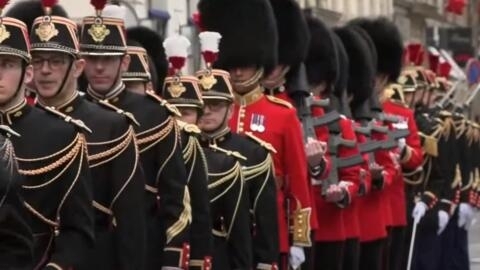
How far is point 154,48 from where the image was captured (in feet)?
43.2

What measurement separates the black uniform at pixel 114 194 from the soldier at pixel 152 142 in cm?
70

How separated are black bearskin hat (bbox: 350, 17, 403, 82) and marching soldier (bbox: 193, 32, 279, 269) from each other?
24.1ft

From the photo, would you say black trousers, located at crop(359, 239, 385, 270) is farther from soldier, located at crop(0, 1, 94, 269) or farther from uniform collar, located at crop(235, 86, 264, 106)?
soldier, located at crop(0, 1, 94, 269)

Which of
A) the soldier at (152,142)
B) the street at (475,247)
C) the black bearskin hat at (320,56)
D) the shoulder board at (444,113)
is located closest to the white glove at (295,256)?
the black bearskin hat at (320,56)

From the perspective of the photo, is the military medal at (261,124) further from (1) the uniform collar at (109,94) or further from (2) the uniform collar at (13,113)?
(2) the uniform collar at (13,113)

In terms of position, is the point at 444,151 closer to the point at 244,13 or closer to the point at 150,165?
the point at 244,13

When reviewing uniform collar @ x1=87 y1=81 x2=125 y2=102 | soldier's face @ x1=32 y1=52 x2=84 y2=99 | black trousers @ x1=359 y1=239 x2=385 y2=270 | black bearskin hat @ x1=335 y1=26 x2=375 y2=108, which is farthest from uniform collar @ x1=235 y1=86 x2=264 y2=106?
black bearskin hat @ x1=335 y1=26 x2=375 y2=108

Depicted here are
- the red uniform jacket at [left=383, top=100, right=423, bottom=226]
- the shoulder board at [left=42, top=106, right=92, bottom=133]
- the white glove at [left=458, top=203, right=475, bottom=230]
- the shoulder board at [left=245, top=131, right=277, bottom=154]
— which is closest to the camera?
the shoulder board at [left=42, top=106, right=92, bottom=133]

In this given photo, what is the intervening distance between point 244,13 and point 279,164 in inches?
44.2

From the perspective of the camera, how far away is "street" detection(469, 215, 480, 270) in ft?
78.8

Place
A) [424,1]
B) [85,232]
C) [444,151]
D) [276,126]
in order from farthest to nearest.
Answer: [424,1], [444,151], [276,126], [85,232]

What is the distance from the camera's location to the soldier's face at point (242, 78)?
1274cm

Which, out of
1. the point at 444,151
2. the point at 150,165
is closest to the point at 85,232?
the point at 150,165

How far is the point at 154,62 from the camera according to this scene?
1302cm
